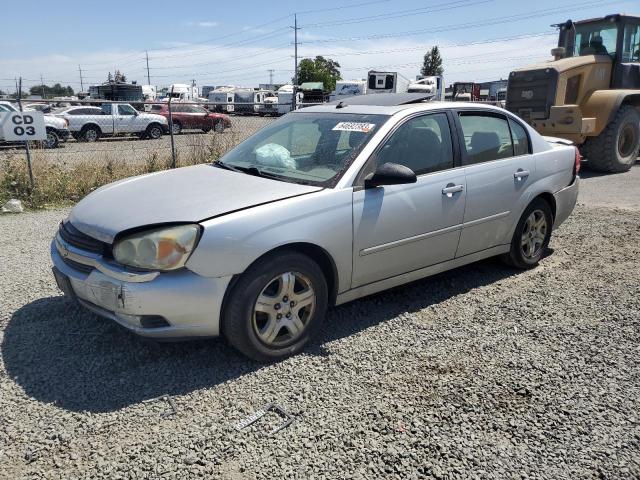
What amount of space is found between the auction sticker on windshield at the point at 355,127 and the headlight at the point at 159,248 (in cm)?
153

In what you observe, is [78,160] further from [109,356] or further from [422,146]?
[422,146]

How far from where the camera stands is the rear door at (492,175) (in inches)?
175

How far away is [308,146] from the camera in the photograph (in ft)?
13.8

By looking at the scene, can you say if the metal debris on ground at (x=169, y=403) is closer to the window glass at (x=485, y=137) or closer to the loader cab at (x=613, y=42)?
the window glass at (x=485, y=137)

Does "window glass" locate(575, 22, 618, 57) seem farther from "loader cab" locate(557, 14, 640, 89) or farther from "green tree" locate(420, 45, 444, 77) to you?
"green tree" locate(420, 45, 444, 77)

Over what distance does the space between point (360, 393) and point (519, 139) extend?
3.05 meters

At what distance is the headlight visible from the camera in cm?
308

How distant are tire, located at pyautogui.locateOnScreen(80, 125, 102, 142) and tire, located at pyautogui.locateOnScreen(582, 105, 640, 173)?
649 inches

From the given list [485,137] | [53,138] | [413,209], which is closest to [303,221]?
[413,209]

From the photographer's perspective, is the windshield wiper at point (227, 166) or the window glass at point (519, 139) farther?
the window glass at point (519, 139)

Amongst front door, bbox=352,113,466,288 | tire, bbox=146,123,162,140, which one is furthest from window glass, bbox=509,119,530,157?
tire, bbox=146,123,162,140

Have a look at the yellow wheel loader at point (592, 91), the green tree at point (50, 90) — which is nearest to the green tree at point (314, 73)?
the green tree at point (50, 90)

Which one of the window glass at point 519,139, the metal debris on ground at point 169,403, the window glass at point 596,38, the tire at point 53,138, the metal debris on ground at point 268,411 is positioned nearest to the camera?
the metal debris on ground at point 268,411

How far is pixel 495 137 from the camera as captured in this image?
15.7 ft
